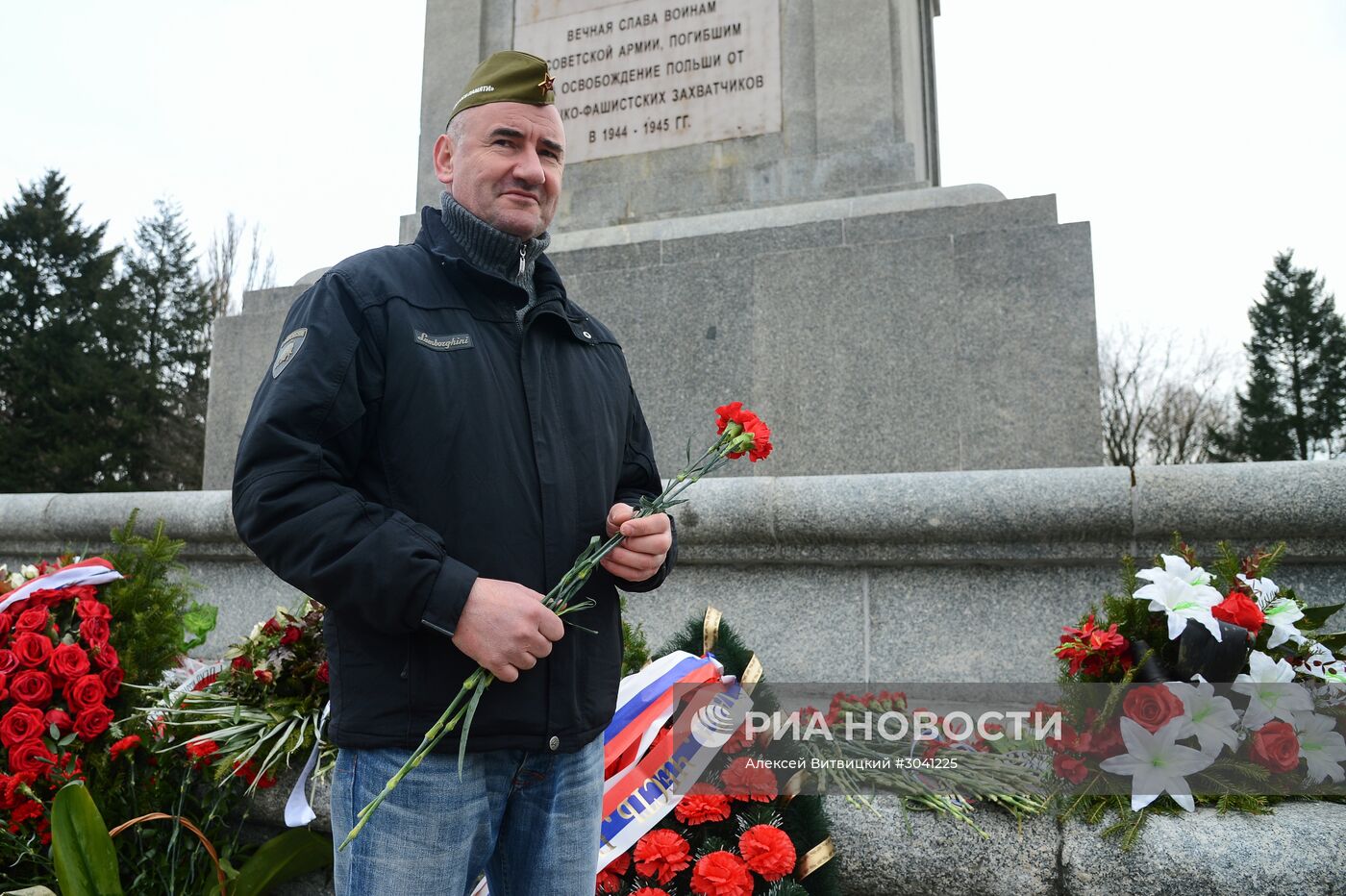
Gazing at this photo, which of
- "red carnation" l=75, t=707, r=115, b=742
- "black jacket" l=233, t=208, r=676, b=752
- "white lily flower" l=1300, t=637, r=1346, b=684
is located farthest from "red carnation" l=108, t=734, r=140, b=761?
"white lily flower" l=1300, t=637, r=1346, b=684

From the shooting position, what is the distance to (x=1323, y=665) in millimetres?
2846

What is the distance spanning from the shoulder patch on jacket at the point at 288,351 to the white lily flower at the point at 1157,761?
2.19 metres

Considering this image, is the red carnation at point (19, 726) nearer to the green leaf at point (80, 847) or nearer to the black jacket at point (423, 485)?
the green leaf at point (80, 847)

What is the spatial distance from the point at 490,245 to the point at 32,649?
84.7 inches

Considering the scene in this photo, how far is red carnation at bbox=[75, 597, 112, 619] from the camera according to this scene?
3092 mm

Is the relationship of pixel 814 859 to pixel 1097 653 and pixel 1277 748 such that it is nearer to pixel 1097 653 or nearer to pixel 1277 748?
pixel 1097 653

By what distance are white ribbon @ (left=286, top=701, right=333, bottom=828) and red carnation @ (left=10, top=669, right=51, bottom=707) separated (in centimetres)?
78

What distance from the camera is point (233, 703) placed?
3000 millimetres

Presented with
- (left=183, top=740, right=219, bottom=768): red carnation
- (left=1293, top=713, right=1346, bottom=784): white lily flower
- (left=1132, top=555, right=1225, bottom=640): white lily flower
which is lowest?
(left=183, top=740, right=219, bottom=768): red carnation

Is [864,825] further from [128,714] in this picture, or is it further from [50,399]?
[50,399]

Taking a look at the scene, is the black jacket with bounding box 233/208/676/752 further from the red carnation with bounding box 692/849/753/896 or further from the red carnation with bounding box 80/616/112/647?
the red carnation with bounding box 80/616/112/647

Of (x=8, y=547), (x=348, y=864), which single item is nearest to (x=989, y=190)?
(x=348, y=864)

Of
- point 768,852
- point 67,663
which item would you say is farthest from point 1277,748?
point 67,663

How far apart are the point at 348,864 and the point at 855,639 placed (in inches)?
102
